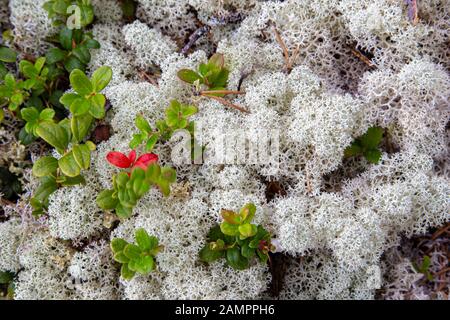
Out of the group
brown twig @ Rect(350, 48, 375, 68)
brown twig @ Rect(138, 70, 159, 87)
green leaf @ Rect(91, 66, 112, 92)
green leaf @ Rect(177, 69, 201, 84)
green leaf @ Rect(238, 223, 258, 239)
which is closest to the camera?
green leaf @ Rect(238, 223, 258, 239)

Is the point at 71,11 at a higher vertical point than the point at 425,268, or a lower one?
higher

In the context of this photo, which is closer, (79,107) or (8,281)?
(79,107)

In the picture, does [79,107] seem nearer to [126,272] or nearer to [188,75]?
[188,75]

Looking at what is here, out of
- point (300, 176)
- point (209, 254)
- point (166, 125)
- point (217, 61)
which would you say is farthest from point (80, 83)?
point (300, 176)

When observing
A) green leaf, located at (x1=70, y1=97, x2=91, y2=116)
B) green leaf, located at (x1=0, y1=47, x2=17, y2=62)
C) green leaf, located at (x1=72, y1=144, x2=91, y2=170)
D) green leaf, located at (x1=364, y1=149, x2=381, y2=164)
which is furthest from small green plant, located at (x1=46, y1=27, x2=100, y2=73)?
green leaf, located at (x1=364, y1=149, x2=381, y2=164)

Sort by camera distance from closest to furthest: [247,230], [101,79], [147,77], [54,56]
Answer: [247,230]
[101,79]
[54,56]
[147,77]

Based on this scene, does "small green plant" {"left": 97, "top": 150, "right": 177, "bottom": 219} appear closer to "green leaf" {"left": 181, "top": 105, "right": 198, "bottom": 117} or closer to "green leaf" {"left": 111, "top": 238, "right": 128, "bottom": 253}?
"green leaf" {"left": 111, "top": 238, "right": 128, "bottom": 253}

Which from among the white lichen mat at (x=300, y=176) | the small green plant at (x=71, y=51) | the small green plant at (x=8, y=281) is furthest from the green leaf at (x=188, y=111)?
the small green plant at (x=8, y=281)

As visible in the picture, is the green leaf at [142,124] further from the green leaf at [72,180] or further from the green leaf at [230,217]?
the green leaf at [230,217]
